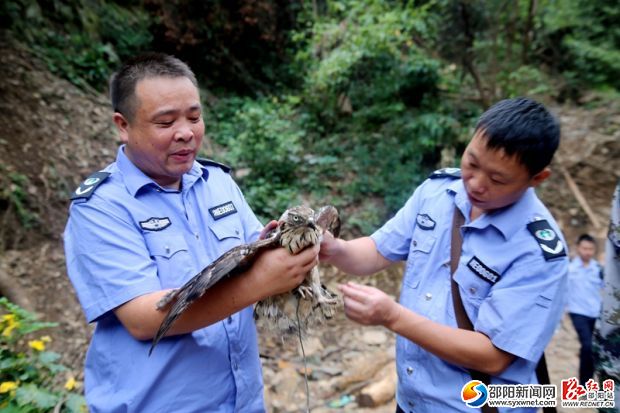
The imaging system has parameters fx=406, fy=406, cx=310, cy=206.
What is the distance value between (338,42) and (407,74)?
176 cm

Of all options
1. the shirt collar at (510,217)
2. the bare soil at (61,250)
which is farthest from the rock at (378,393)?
the shirt collar at (510,217)

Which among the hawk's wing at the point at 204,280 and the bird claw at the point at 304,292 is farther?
the bird claw at the point at 304,292

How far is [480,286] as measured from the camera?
1827 millimetres

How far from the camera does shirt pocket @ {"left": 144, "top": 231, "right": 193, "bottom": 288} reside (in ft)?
5.55

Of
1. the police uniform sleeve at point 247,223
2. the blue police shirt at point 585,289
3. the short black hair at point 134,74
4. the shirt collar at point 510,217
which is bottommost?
the blue police shirt at point 585,289

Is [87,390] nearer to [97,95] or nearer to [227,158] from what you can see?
[227,158]

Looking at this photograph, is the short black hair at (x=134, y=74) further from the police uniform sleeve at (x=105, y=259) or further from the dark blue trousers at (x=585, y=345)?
the dark blue trousers at (x=585, y=345)

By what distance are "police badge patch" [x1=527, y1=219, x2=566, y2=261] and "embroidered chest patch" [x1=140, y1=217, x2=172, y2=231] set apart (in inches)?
62.7

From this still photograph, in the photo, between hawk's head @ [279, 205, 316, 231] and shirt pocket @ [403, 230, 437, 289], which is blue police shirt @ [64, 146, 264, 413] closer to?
hawk's head @ [279, 205, 316, 231]

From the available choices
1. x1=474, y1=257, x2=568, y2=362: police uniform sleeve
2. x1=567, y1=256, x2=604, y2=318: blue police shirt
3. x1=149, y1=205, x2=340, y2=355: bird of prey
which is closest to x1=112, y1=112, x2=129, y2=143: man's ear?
x1=149, y1=205, x2=340, y2=355: bird of prey

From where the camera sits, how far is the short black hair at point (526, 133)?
68.2 inches

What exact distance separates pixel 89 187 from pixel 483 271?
175 cm

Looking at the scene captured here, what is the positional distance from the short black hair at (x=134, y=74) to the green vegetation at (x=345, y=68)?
5.33m

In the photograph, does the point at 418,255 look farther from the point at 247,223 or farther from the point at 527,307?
the point at 247,223
